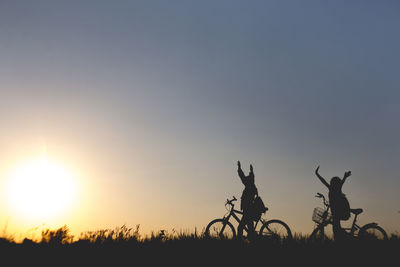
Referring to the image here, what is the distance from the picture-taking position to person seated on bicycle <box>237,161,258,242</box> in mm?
10454

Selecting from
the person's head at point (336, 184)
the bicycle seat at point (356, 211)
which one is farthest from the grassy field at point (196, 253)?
the person's head at point (336, 184)

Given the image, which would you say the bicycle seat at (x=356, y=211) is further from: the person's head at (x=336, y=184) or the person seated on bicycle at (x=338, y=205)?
the person's head at (x=336, y=184)

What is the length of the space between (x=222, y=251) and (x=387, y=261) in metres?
3.42

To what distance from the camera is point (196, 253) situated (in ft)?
23.9

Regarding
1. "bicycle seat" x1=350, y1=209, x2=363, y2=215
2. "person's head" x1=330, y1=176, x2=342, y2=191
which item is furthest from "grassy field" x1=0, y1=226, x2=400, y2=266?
"person's head" x1=330, y1=176, x2=342, y2=191

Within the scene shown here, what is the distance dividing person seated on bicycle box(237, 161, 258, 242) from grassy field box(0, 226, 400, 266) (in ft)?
6.37

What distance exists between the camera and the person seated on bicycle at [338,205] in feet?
31.4

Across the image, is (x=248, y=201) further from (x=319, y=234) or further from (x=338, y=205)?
(x=338, y=205)

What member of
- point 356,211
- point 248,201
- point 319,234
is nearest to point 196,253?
point 248,201

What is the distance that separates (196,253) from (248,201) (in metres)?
3.73

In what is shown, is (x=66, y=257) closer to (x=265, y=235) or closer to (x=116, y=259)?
(x=116, y=259)

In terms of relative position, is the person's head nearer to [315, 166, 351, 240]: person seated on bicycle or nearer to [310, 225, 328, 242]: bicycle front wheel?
[315, 166, 351, 240]: person seated on bicycle

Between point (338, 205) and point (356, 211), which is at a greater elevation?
point (338, 205)

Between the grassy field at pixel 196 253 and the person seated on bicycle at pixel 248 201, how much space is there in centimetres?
194
